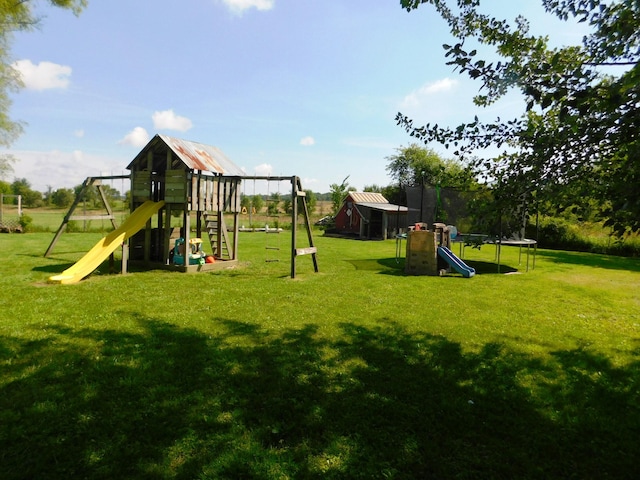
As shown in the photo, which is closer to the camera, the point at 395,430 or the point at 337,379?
the point at 395,430

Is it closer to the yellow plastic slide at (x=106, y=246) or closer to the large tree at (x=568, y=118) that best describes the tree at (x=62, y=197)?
the yellow plastic slide at (x=106, y=246)

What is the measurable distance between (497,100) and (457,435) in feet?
12.0

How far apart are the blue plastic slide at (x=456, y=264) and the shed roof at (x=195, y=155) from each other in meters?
7.65

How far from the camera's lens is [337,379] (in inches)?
185

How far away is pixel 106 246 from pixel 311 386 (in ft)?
30.8

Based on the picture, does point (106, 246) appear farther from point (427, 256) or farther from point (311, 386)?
point (427, 256)

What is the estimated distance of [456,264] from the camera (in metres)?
13.0

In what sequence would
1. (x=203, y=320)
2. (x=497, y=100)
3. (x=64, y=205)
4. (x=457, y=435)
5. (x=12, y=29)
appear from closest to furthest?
(x=457, y=435), (x=497, y=100), (x=203, y=320), (x=12, y=29), (x=64, y=205)

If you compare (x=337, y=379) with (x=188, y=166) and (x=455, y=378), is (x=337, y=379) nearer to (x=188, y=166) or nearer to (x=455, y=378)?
(x=455, y=378)

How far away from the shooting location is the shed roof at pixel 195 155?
1241 centimetres

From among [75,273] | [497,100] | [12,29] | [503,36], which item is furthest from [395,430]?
[12,29]

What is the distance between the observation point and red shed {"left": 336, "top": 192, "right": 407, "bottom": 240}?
30.5m

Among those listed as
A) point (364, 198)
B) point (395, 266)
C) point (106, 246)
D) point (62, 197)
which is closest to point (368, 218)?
point (364, 198)

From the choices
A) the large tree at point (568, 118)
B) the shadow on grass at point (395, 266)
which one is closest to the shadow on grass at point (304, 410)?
the large tree at point (568, 118)
